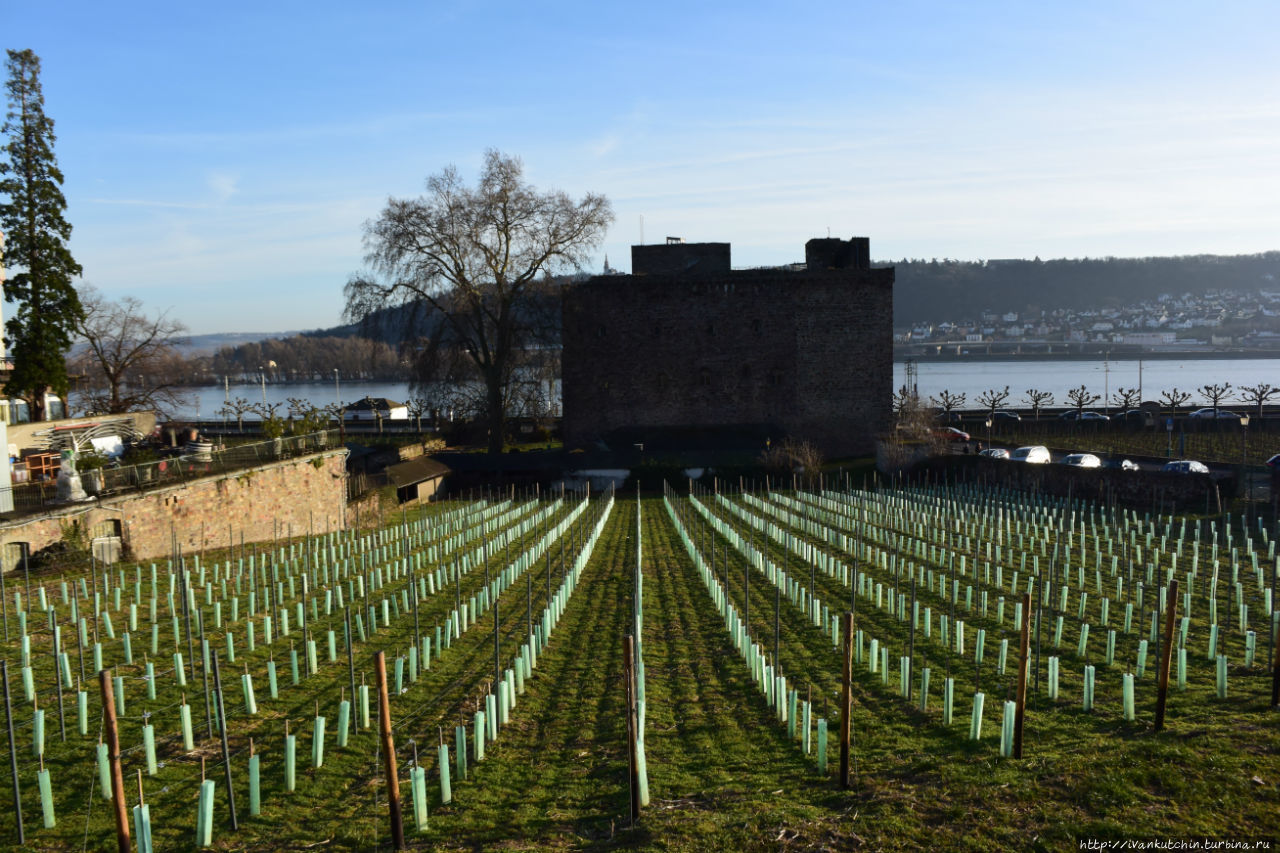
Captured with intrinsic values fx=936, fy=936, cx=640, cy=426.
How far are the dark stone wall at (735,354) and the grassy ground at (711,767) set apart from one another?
111ft

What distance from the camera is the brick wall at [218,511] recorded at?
1947cm

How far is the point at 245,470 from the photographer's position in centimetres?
2561

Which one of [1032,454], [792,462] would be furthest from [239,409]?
[1032,454]

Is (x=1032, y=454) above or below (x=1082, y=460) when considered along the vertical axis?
below

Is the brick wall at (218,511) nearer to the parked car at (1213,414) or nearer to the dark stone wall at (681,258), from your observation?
the dark stone wall at (681,258)

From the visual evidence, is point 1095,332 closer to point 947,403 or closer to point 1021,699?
point 947,403

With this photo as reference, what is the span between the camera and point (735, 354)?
4806cm

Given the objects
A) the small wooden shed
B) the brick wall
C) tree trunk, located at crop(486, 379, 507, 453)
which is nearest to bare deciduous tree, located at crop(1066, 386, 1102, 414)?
tree trunk, located at crop(486, 379, 507, 453)

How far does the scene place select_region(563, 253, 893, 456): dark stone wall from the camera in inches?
1848

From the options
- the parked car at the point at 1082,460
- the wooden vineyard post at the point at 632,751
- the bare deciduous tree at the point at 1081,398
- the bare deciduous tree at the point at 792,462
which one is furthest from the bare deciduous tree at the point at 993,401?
the wooden vineyard post at the point at 632,751

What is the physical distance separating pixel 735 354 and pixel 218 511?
29.1 meters

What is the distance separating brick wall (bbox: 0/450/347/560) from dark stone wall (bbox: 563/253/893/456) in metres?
19.0

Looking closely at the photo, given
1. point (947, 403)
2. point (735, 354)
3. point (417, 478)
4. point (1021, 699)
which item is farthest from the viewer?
point (947, 403)

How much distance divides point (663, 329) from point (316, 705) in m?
38.6
